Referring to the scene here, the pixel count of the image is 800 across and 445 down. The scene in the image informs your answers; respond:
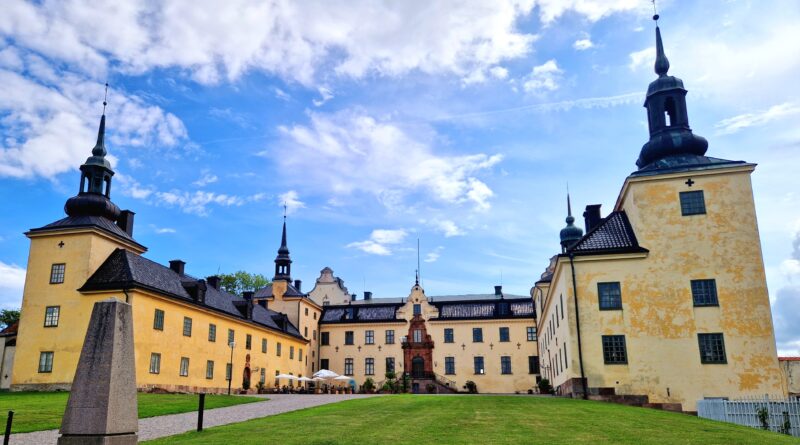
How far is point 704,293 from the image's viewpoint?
25.5 meters

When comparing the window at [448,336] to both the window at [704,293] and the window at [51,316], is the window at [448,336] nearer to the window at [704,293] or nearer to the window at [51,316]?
the window at [704,293]

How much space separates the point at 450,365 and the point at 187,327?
87.5ft

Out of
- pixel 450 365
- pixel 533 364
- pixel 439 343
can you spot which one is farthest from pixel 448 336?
pixel 533 364

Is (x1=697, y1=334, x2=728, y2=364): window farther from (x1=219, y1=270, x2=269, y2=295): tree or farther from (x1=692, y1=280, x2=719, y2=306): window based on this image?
(x1=219, y1=270, x2=269, y2=295): tree

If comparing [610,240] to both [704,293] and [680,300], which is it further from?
[704,293]

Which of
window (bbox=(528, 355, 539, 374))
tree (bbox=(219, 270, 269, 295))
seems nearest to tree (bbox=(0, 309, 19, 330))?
tree (bbox=(219, 270, 269, 295))

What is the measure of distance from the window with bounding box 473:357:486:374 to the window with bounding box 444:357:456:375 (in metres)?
1.95

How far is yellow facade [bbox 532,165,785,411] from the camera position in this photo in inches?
968

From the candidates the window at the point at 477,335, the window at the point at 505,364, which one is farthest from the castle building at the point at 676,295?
the window at the point at 477,335

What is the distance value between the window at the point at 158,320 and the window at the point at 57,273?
18.0 ft

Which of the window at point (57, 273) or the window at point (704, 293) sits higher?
the window at point (57, 273)

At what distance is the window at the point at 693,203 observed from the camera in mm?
26375

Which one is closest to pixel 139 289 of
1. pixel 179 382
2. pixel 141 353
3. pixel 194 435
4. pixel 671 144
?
pixel 141 353

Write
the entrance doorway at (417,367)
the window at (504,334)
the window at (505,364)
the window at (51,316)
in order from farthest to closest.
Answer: the entrance doorway at (417,367) < the window at (504,334) < the window at (505,364) < the window at (51,316)
